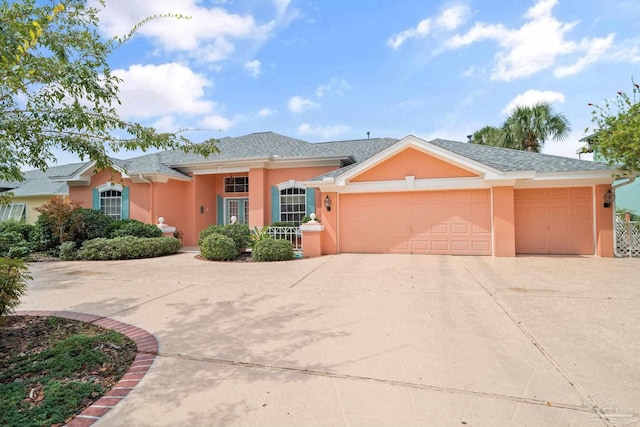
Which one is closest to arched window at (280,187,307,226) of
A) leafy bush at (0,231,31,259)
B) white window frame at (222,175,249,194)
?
white window frame at (222,175,249,194)

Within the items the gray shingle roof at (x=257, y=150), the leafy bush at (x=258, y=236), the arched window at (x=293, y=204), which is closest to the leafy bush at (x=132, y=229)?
the gray shingle roof at (x=257, y=150)

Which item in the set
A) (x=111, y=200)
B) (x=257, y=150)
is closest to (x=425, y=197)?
(x=257, y=150)

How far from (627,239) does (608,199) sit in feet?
5.52

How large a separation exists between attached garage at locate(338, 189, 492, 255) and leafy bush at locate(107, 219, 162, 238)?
8.10 metres

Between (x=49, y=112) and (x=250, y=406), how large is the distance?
4.10 m

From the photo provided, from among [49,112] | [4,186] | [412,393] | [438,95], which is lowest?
[412,393]

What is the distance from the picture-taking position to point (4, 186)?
75.8 feet

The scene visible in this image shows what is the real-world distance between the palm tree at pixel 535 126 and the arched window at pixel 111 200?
21.9 m

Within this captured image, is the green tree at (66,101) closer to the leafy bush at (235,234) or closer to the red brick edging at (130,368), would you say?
the red brick edging at (130,368)

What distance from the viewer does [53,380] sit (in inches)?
120

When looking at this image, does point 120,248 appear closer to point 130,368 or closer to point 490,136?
point 130,368

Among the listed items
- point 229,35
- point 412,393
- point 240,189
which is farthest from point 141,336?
point 240,189

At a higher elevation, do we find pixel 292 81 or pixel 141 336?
pixel 292 81

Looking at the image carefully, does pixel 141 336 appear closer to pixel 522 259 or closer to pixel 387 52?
pixel 522 259
